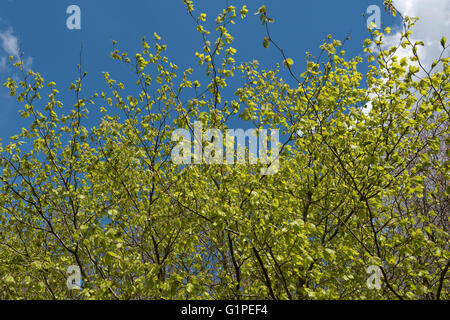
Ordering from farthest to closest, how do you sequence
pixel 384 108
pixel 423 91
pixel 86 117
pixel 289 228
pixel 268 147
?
pixel 86 117, pixel 268 147, pixel 384 108, pixel 423 91, pixel 289 228

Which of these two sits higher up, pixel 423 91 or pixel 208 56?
pixel 208 56

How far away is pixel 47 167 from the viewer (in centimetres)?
671

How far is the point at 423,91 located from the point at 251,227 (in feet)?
13.0

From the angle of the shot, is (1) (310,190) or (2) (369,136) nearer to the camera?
(2) (369,136)

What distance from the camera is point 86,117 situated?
7348 millimetres

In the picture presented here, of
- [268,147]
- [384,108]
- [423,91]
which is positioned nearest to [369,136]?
[384,108]

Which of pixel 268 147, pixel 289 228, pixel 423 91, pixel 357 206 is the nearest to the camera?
pixel 289 228

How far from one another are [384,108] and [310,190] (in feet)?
6.96

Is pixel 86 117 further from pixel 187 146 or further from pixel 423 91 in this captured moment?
pixel 423 91
